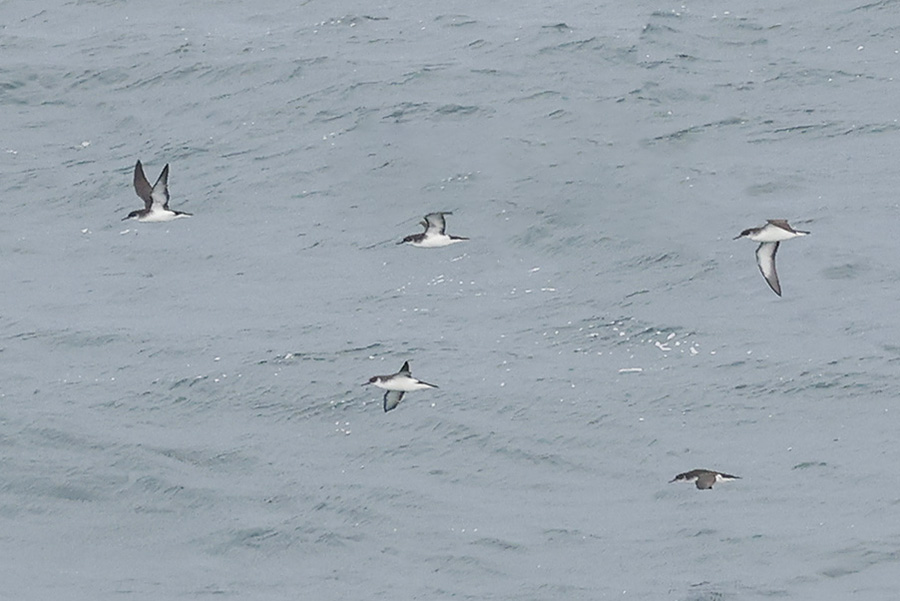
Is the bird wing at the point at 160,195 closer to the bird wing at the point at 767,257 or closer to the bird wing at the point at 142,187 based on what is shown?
the bird wing at the point at 142,187

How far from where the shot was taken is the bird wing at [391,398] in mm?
30359

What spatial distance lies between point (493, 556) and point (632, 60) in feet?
62.2

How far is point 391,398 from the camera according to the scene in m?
30.4

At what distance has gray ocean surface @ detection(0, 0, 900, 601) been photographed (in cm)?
2761

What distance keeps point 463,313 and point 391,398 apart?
3468 millimetres

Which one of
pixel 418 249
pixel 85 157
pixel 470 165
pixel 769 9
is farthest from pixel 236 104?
pixel 769 9

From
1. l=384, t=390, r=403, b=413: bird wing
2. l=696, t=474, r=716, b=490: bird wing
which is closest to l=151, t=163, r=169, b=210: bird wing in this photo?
l=384, t=390, r=403, b=413: bird wing

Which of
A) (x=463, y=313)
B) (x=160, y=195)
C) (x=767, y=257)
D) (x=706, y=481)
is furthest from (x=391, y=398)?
(x=767, y=257)

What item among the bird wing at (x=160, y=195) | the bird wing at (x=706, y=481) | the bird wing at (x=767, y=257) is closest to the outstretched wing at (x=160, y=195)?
the bird wing at (x=160, y=195)

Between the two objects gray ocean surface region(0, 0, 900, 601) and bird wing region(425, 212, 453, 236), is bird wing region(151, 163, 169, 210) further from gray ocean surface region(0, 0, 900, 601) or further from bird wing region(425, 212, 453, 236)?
bird wing region(425, 212, 453, 236)

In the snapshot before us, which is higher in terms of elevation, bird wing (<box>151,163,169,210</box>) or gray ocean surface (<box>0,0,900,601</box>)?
bird wing (<box>151,163,169,210</box>)

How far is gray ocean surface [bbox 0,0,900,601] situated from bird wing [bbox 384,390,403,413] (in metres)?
0.42

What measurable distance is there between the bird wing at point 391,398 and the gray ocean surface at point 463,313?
0.42 meters

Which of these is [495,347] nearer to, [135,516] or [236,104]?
[135,516]
